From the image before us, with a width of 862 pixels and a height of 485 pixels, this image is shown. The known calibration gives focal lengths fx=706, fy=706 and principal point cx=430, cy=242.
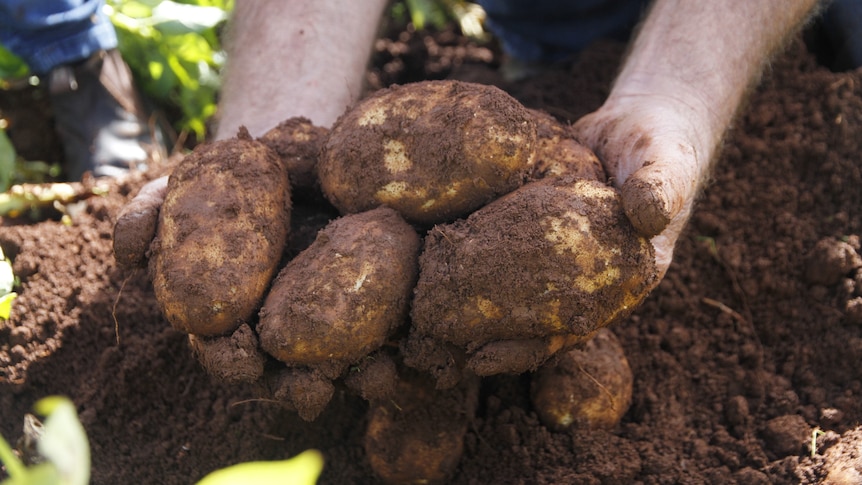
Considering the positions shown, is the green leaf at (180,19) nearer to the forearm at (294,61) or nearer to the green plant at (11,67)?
the forearm at (294,61)

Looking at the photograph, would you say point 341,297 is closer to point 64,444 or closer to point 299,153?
point 299,153

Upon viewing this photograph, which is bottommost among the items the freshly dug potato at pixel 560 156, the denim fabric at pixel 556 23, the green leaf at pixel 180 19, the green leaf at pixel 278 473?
Answer: the denim fabric at pixel 556 23

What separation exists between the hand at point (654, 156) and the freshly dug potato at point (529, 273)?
0.18 ft

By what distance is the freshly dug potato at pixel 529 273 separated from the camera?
117 cm

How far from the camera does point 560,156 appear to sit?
138 cm

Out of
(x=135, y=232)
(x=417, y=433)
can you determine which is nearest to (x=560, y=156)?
(x=417, y=433)

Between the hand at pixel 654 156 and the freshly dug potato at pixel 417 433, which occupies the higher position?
the hand at pixel 654 156

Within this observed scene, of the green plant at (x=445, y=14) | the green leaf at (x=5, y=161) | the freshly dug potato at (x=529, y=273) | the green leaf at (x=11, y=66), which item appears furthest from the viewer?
the green plant at (x=445, y=14)

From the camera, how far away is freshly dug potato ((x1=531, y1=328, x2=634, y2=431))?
1.54 m

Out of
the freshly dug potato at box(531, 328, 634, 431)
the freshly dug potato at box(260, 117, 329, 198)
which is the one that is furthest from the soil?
the freshly dug potato at box(260, 117, 329, 198)

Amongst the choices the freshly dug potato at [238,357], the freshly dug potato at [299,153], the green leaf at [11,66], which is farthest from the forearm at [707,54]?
the green leaf at [11,66]

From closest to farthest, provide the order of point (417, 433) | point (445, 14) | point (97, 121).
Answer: point (417, 433) < point (97, 121) < point (445, 14)

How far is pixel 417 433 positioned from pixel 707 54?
1.18 m

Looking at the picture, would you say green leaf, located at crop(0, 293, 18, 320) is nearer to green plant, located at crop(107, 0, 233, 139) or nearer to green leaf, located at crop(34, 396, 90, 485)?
green plant, located at crop(107, 0, 233, 139)
